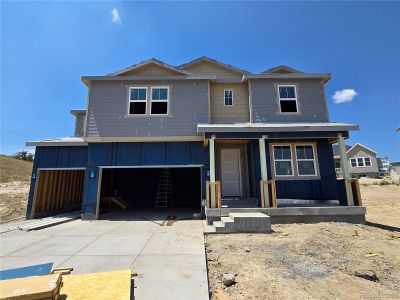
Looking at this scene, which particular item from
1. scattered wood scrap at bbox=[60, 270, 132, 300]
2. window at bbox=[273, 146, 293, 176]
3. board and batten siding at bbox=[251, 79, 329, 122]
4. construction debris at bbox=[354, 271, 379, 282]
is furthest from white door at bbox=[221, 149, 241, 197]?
scattered wood scrap at bbox=[60, 270, 132, 300]

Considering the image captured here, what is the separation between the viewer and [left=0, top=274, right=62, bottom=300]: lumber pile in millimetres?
2256

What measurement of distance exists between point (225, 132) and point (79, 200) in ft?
32.8

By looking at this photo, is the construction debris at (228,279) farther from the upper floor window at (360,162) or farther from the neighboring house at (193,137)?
the upper floor window at (360,162)

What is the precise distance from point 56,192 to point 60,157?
2.17 m

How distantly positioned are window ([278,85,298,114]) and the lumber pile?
33.0ft

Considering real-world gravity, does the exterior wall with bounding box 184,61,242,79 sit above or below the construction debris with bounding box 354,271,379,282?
above

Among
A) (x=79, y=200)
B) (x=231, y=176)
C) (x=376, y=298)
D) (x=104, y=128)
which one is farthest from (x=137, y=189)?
(x=376, y=298)

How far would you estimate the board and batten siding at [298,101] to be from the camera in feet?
32.7

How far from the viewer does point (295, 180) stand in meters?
9.46

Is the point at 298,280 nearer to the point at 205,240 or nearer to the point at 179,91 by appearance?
the point at 205,240

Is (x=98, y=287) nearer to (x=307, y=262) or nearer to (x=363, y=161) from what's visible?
(x=307, y=262)

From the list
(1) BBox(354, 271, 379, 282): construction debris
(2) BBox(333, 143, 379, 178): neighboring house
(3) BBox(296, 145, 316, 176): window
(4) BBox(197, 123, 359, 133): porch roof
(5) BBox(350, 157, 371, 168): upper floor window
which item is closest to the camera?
(1) BBox(354, 271, 379, 282): construction debris

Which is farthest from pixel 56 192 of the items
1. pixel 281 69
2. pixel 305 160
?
pixel 281 69

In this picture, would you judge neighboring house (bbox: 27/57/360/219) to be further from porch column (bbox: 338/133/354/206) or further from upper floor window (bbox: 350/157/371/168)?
upper floor window (bbox: 350/157/371/168)
